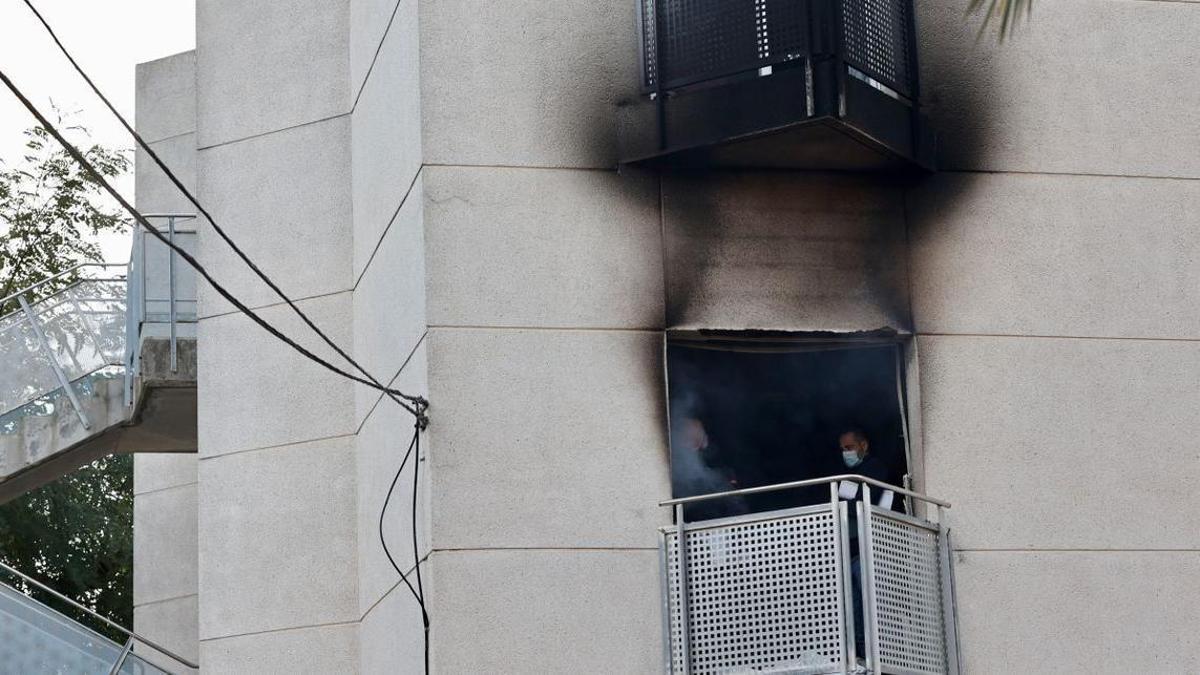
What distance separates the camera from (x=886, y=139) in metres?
16.4

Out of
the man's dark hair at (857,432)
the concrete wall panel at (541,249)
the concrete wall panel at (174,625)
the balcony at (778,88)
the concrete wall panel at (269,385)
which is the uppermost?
the balcony at (778,88)

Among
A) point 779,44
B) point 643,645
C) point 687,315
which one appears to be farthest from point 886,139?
point 643,645

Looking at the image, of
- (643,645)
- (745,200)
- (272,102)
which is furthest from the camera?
(272,102)

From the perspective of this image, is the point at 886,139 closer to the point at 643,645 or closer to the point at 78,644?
the point at 643,645

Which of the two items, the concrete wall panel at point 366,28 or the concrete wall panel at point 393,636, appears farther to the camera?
the concrete wall panel at point 366,28

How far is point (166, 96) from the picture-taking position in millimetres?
27922

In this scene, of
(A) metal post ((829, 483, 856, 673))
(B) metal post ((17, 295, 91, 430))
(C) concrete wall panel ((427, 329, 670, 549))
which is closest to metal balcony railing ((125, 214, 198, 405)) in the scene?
(B) metal post ((17, 295, 91, 430))

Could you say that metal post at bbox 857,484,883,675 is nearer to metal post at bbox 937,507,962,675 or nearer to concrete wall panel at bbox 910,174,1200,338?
metal post at bbox 937,507,962,675

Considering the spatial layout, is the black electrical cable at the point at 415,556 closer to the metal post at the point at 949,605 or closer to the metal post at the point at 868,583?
the metal post at the point at 868,583

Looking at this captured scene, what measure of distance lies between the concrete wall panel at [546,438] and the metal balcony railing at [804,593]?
2.01 feet

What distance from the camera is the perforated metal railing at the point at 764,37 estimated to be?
1591 centimetres

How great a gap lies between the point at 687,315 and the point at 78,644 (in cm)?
754

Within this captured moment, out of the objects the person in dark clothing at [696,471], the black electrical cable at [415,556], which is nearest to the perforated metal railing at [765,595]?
the person in dark clothing at [696,471]

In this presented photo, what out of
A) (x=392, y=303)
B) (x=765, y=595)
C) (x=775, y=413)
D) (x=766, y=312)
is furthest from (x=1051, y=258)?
(x=392, y=303)
